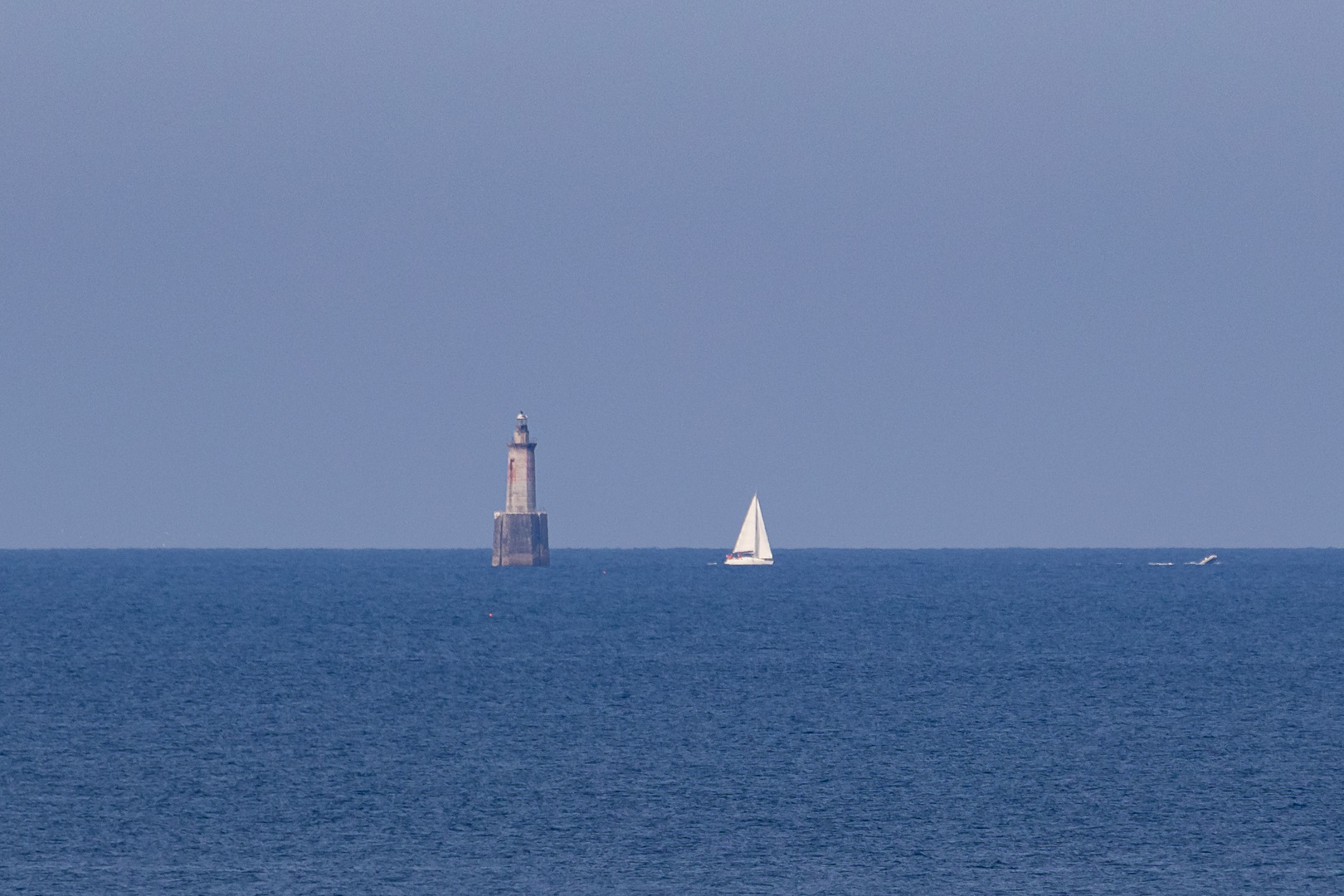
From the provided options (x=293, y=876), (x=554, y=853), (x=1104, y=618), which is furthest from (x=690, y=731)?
(x=1104, y=618)

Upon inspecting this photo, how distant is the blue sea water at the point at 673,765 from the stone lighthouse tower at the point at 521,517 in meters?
71.0

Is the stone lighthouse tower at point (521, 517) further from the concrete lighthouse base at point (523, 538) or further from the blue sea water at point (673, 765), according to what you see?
the blue sea water at point (673, 765)

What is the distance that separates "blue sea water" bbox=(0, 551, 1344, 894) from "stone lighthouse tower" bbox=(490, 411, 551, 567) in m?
71.0

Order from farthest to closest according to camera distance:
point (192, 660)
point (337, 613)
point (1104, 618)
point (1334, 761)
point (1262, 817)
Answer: point (337, 613)
point (1104, 618)
point (192, 660)
point (1334, 761)
point (1262, 817)

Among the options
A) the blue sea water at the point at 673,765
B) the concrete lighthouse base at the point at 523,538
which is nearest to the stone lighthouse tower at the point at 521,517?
the concrete lighthouse base at the point at 523,538

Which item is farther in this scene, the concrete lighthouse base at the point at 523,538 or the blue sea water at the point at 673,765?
the concrete lighthouse base at the point at 523,538

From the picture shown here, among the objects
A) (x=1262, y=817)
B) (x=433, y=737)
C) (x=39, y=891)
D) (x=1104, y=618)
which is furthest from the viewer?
(x=1104, y=618)

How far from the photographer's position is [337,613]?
488 ft

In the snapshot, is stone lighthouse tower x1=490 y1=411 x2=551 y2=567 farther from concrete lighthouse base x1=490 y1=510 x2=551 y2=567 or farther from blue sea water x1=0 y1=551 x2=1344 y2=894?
blue sea water x1=0 y1=551 x2=1344 y2=894

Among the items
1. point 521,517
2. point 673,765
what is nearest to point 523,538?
point 521,517

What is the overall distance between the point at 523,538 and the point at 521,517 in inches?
136

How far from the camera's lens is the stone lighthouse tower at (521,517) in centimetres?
18600

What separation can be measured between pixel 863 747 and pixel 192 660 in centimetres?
4849

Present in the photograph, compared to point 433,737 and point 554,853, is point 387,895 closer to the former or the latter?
point 554,853
